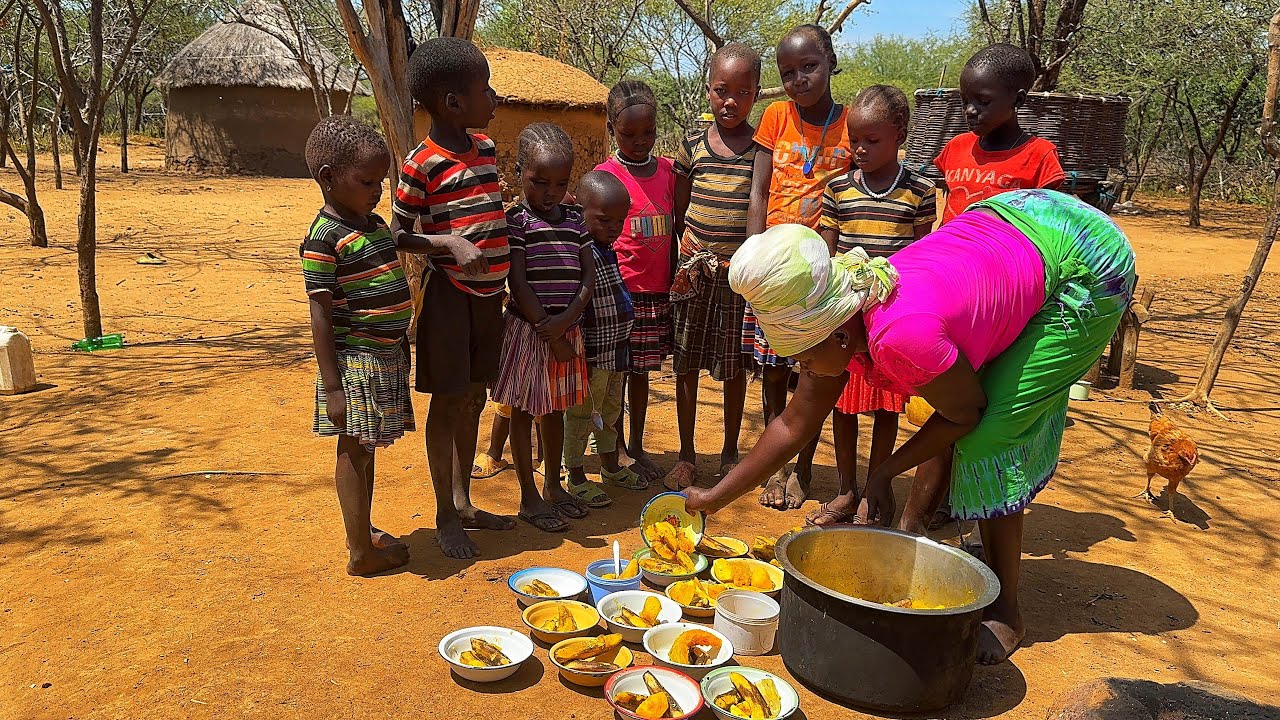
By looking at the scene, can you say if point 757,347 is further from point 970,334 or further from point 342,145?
point 342,145

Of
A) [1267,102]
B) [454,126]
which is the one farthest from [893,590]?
[1267,102]

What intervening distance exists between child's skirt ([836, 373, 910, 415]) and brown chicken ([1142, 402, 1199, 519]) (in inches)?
48.3

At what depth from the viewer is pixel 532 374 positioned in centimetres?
334

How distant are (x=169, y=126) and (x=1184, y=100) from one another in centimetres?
2102

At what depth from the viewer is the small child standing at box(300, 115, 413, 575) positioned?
269cm

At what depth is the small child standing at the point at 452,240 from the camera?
300 centimetres

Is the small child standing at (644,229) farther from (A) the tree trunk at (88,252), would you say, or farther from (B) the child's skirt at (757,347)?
(A) the tree trunk at (88,252)

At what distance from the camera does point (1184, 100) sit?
18.8m

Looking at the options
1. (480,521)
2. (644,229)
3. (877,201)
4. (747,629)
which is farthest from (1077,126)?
(480,521)

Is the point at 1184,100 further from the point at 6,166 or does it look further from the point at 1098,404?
the point at 6,166

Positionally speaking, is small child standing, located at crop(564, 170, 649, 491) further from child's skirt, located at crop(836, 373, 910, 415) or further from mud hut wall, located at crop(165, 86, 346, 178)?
mud hut wall, located at crop(165, 86, 346, 178)

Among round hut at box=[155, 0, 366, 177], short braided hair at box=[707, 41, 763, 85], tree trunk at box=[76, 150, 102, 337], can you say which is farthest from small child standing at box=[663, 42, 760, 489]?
round hut at box=[155, 0, 366, 177]

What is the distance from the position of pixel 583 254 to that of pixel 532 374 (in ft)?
1.63

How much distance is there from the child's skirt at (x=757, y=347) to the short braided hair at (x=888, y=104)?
88 cm
